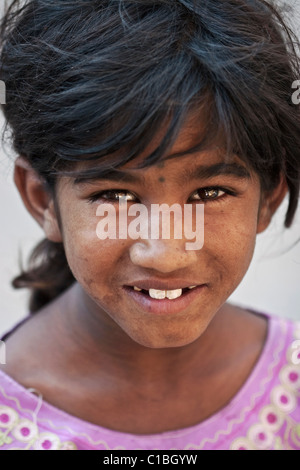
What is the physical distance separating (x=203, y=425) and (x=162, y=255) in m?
0.39

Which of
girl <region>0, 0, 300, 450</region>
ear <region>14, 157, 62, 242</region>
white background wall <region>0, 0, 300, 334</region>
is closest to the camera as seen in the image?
girl <region>0, 0, 300, 450</region>

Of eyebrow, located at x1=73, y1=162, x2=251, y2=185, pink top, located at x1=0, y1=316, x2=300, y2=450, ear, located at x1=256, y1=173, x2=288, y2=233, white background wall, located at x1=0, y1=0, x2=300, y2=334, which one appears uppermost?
eyebrow, located at x1=73, y1=162, x2=251, y2=185

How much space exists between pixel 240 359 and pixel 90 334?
0.27 metres

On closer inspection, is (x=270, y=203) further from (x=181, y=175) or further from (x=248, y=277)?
(x=248, y=277)

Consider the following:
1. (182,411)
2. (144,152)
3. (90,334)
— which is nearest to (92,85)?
(144,152)

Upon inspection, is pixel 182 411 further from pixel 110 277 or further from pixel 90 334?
pixel 110 277

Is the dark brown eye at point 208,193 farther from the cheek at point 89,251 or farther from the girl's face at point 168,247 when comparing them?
the cheek at point 89,251

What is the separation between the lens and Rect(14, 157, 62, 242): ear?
109 centimetres

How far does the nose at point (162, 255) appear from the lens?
902mm

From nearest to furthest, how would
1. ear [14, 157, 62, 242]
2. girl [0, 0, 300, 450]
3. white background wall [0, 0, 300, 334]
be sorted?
girl [0, 0, 300, 450] < ear [14, 157, 62, 242] < white background wall [0, 0, 300, 334]

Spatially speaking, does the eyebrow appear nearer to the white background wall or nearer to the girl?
the girl

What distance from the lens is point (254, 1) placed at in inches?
40.6

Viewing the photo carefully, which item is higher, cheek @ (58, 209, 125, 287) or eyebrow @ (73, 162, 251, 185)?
eyebrow @ (73, 162, 251, 185)

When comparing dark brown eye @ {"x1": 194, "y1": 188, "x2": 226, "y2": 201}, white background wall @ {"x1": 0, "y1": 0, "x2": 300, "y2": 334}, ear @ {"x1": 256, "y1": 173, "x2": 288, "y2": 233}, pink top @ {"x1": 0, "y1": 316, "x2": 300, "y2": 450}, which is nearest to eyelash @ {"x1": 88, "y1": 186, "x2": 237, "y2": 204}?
dark brown eye @ {"x1": 194, "y1": 188, "x2": 226, "y2": 201}
